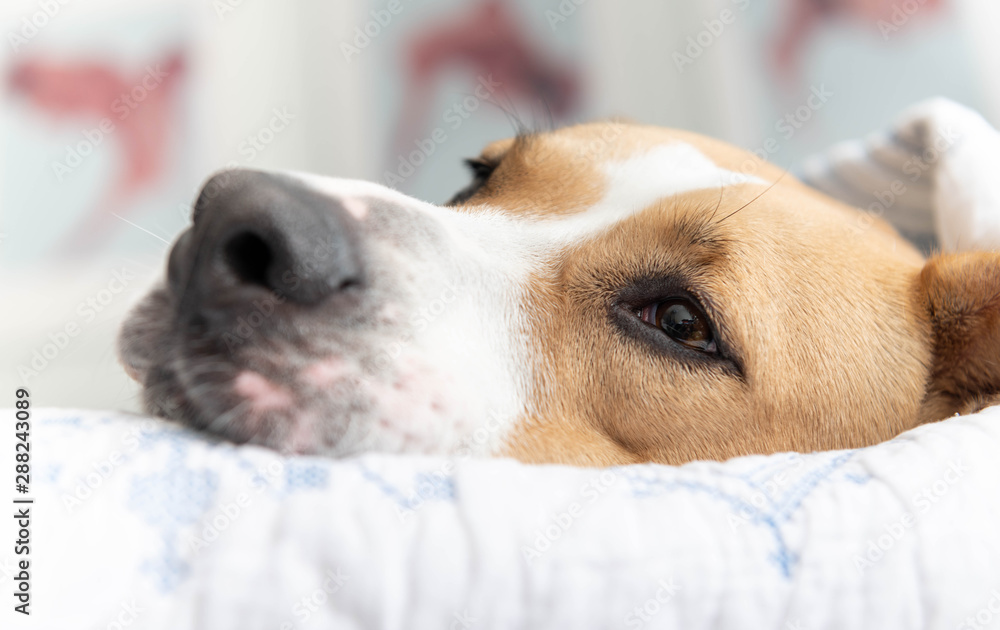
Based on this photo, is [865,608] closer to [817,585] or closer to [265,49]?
[817,585]

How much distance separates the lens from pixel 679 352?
111cm

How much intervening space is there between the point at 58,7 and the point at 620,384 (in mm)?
3474

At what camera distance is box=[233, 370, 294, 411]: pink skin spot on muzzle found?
861mm

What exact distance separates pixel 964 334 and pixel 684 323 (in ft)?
1.76

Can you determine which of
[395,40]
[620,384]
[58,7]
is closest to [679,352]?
[620,384]

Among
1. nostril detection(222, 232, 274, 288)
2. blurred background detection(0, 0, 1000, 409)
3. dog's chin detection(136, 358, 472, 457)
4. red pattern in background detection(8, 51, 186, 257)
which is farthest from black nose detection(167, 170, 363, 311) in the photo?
red pattern in background detection(8, 51, 186, 257)

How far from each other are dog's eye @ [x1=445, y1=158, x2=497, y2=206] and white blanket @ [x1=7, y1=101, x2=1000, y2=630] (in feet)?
3.34

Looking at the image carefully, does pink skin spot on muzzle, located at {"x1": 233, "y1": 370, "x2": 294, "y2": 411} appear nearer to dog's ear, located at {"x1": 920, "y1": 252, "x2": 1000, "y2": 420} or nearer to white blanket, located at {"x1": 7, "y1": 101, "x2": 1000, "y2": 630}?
white blanket, located at {"x1": 7, "y1": 101, "x2": 1000, "y2": 630}

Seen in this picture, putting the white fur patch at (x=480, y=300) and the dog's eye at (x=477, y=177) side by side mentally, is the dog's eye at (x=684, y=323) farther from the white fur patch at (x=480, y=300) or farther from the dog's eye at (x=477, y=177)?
the dog's eye at (x=477, y=177)

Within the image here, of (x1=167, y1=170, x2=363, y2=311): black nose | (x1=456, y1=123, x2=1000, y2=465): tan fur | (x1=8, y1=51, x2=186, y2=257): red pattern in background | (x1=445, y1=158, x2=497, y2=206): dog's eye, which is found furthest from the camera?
(x1=8, y1=51, x2=186, y2=257): red pattern in background

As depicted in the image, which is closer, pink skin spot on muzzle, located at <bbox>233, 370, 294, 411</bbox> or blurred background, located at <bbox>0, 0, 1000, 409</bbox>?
pink skin spot on muzzle, located at <bbox>233, 370, 294, 411</bbox>

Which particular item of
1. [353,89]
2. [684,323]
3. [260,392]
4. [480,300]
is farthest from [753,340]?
[353,89]

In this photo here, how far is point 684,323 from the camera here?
1.12m

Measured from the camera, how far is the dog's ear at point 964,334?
1.21m
